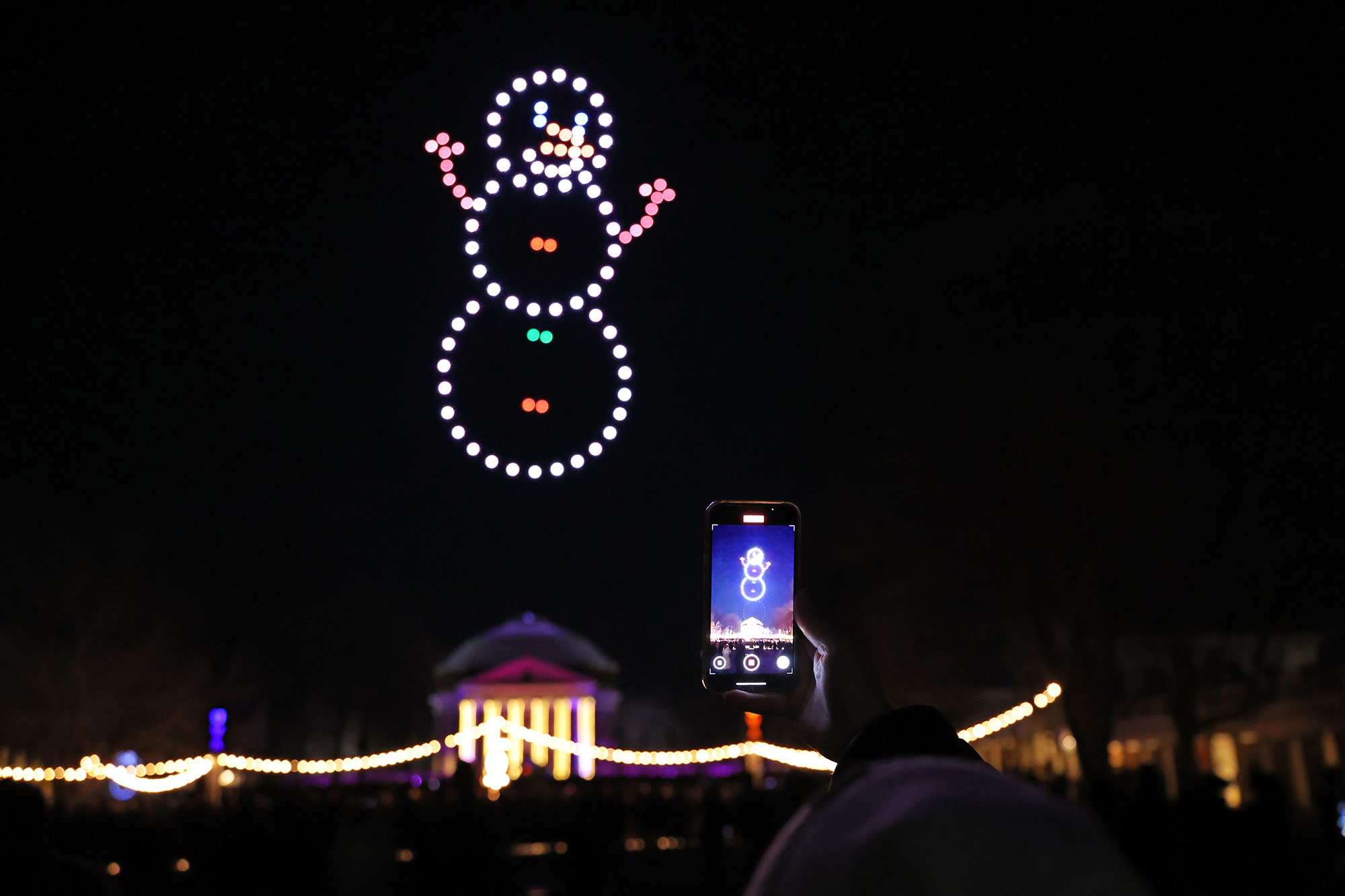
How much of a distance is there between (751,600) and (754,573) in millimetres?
90

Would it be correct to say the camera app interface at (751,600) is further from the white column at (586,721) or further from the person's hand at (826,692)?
the white column at (586,721)

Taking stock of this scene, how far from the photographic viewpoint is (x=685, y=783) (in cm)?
3081

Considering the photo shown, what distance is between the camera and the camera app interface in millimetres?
3062

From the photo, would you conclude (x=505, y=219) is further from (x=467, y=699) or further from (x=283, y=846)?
(x=467, y=699)

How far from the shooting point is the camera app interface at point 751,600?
3062 millimetres

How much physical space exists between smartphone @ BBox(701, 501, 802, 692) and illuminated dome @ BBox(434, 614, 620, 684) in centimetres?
7952

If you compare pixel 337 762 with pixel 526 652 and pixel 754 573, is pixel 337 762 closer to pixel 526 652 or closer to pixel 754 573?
pixel 526 652

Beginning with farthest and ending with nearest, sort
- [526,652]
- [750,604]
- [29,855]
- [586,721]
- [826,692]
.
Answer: [526,652] → [586,721] → [29,855] → [750,604] → [826,692]

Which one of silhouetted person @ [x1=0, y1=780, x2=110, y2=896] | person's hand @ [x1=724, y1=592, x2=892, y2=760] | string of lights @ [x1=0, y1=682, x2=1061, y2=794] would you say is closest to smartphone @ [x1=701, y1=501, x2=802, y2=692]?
person's hand @ [x1=724, y1=592, x2=892, y2=760]

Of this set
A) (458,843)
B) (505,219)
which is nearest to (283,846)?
(458,843)

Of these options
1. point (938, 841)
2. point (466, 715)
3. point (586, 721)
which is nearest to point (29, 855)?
point (938, 841)

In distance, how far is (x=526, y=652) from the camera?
83625 millimetres

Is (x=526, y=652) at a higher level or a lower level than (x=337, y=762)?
higher

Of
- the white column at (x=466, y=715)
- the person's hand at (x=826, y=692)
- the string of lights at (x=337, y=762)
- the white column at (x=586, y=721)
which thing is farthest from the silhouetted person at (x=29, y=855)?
the white column at (x=586, y=721)
